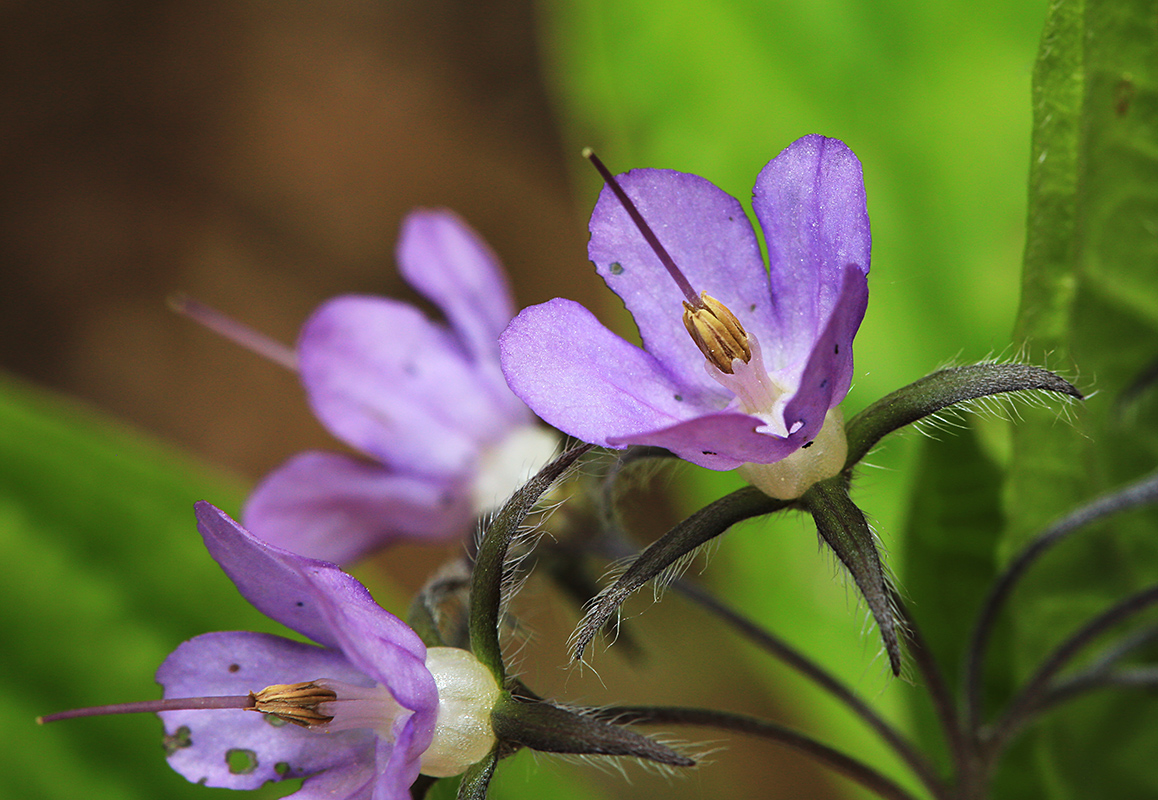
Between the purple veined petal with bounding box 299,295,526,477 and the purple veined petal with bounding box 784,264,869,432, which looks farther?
the purple veined petal with bounding box 299,295,526,477

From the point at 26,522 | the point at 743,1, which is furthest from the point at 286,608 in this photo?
the point at 743,1

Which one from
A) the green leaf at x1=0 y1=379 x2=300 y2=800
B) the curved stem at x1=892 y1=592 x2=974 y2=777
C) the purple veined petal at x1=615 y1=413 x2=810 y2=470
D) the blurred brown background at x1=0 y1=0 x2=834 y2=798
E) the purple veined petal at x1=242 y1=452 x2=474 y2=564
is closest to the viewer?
the purple veined petal at x1=615 y1=413 x2=810 y2=470

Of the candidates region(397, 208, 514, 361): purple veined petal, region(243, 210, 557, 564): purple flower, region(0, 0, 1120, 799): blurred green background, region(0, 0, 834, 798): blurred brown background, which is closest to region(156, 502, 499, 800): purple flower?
region(0, 0, 1120, 799): blurred green background

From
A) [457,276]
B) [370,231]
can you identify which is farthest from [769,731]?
[370,231]

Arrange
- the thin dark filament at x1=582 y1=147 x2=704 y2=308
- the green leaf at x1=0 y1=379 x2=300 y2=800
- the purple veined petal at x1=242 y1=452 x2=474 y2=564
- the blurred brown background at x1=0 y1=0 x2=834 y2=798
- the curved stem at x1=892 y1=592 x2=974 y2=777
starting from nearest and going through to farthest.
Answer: the thin dark filament at x1=582 y1=147 x2=704 y2=308
the curved stem at x1=892 y1=592 x2=974 y2=777
the purple veined petal at x1=242 y1=452 x2=474 y2=564
the green leaf at x1=0 y1=379 x2=300 y2=800
the blurred brown background at x1=0 y1=0 x2=834 y2=798

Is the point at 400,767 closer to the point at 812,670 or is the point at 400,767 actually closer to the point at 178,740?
the point at 178,740

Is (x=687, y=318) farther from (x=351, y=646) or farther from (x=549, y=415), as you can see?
(x=351, y=646)

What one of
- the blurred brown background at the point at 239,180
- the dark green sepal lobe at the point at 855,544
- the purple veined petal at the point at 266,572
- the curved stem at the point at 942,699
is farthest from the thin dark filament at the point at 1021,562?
the blurred brown background at the point at 239,180

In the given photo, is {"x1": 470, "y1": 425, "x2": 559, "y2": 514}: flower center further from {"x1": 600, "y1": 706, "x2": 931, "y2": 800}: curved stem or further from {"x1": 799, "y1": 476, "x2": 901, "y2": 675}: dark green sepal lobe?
{"x1": 799, "y1": 476, "x2": 901, "y2": 675}: dark green sepal lobe
